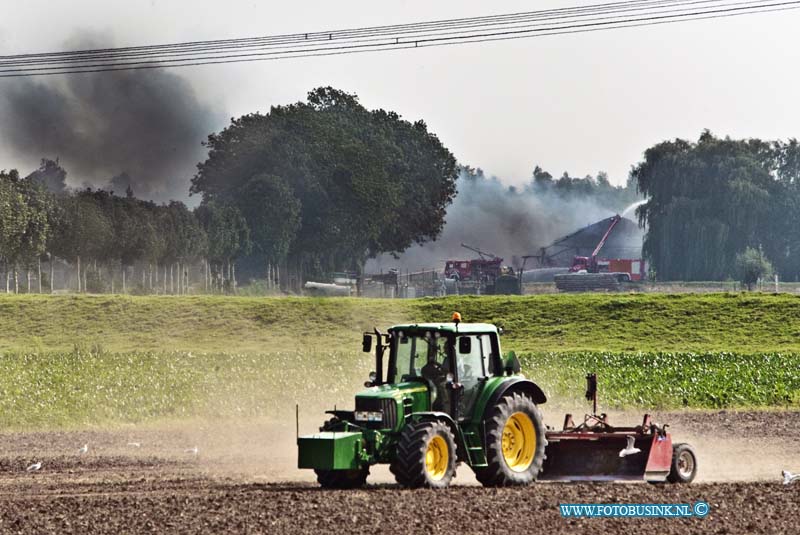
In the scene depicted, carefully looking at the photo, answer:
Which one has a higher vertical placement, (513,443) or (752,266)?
(752,266)

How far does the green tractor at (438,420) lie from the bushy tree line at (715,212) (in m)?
84.8

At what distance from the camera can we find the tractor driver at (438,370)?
→ 2039 centimetres

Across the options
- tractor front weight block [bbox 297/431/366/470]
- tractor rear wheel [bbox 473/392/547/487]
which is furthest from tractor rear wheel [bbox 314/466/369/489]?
tractor rear wheel [bbox 473/392/547/487]

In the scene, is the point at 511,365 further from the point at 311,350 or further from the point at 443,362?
the point at 311,350

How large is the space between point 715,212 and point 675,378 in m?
73.2

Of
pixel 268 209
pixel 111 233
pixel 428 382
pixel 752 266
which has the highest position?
pixel 268 209

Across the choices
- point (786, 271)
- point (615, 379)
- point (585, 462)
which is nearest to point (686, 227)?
point (786, 271)

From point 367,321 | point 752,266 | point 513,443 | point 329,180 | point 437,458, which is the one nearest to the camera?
point 437,458

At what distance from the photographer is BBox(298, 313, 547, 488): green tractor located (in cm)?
1928

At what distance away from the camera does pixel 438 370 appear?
20.5 m

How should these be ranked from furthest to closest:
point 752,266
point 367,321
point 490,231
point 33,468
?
point 490,231 → point 752,266 → point 367,321 → point 33,468

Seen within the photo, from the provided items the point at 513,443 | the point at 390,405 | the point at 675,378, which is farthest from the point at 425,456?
the point at 675,378

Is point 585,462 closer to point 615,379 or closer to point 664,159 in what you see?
point 615,379

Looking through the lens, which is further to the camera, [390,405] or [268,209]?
[268,209]
